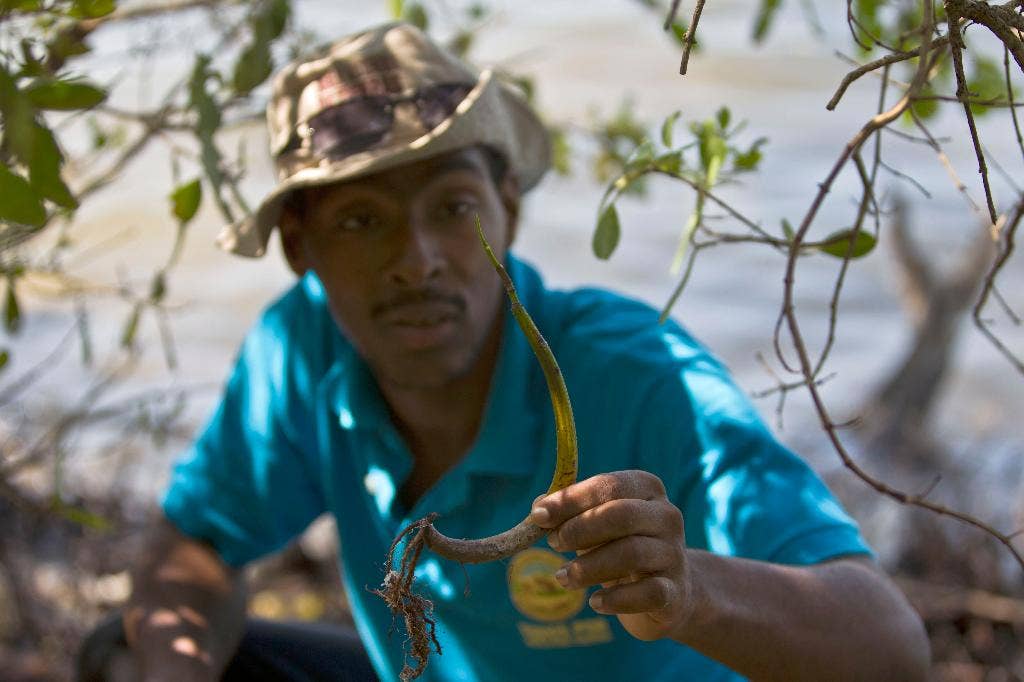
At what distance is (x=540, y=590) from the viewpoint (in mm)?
1832

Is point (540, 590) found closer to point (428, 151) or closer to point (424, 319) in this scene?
point (424, 319)

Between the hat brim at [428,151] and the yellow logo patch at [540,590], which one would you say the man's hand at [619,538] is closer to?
the yellow logo patch at [540,590]

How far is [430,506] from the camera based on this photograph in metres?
1.91

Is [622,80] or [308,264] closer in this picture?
[308,264]

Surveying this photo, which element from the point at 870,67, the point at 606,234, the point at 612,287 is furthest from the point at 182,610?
the point at 612,287

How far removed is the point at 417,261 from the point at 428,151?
148 mm

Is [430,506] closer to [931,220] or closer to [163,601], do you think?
[163,601]

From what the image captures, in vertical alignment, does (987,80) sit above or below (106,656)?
above

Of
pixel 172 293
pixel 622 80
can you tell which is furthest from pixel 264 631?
pixel 622 80

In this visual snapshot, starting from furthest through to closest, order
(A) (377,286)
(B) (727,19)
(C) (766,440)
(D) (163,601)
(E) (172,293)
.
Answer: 1. (B) (727,19)
2. (E) (172,293)
3. (D) (163,601)
4. (A) (377,286)
5. (C) (766,440)

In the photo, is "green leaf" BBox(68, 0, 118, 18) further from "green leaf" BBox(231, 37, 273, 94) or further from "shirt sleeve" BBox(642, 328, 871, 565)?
"shirt sleeve" BBox(642, 328, 871, 565)

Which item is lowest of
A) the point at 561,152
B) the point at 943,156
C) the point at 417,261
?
the point at 561,152

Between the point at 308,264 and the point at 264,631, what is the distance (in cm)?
70

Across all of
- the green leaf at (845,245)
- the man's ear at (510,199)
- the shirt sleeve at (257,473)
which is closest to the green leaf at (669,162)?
the green leaf at (845,245)
